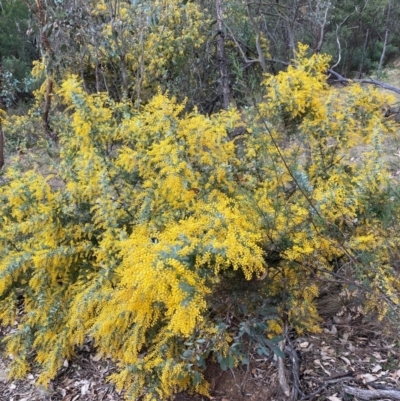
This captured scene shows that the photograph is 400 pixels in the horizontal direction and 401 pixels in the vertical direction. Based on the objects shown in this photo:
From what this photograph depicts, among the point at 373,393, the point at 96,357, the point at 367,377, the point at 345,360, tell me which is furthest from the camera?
the point at 96,357

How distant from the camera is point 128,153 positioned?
3320 mm

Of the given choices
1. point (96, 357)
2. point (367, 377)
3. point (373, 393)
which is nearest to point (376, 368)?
point (367, 377)

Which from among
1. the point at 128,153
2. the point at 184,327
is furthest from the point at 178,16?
the point at 184,327

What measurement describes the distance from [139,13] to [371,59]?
681 centimetres

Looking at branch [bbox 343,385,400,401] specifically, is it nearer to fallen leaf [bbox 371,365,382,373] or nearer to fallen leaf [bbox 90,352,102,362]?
fallen leaf [bbox 371,365,382,373]

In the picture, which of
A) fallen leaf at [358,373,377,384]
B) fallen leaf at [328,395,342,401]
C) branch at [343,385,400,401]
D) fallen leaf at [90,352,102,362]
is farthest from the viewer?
fallen leaf at [90,352,102,362]

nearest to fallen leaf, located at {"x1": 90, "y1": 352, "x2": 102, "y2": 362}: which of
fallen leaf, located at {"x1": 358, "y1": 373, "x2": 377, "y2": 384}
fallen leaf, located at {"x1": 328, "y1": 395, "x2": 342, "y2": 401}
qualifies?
fallen leaf, located at {"x1": 328, "y1": 395, "x2": 342, "y2": 401}

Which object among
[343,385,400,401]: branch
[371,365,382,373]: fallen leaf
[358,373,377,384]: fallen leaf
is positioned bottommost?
[371,365,382,373]: fallen leaf

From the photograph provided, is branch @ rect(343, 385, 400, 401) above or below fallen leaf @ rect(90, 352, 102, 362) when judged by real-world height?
above

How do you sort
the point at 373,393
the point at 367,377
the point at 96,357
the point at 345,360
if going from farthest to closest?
the point at 96,357 → the point at 345,360 → the point at 367,377 → the point at 373,393

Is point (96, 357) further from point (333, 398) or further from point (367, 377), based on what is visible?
point (367, 377)

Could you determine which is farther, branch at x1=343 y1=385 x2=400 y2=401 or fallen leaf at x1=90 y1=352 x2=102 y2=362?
fallen leaf at x1=90 y1=352 x2=102 y2=362

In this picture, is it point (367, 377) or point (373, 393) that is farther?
point (367, 377)

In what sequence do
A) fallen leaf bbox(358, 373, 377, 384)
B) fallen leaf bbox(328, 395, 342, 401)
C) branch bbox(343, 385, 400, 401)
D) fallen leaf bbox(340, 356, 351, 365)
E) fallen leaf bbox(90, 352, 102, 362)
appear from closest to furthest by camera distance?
branch bbox(343, 385, 400, 401) < fallen leaf bbox(328, 395, 342, 401) < fallen leaf bbox(358, 373, 377, 384) < fallen leaf bbox(340, 356, 351, 365) < fallen leaf bbox(90, 352, 102, 362)
